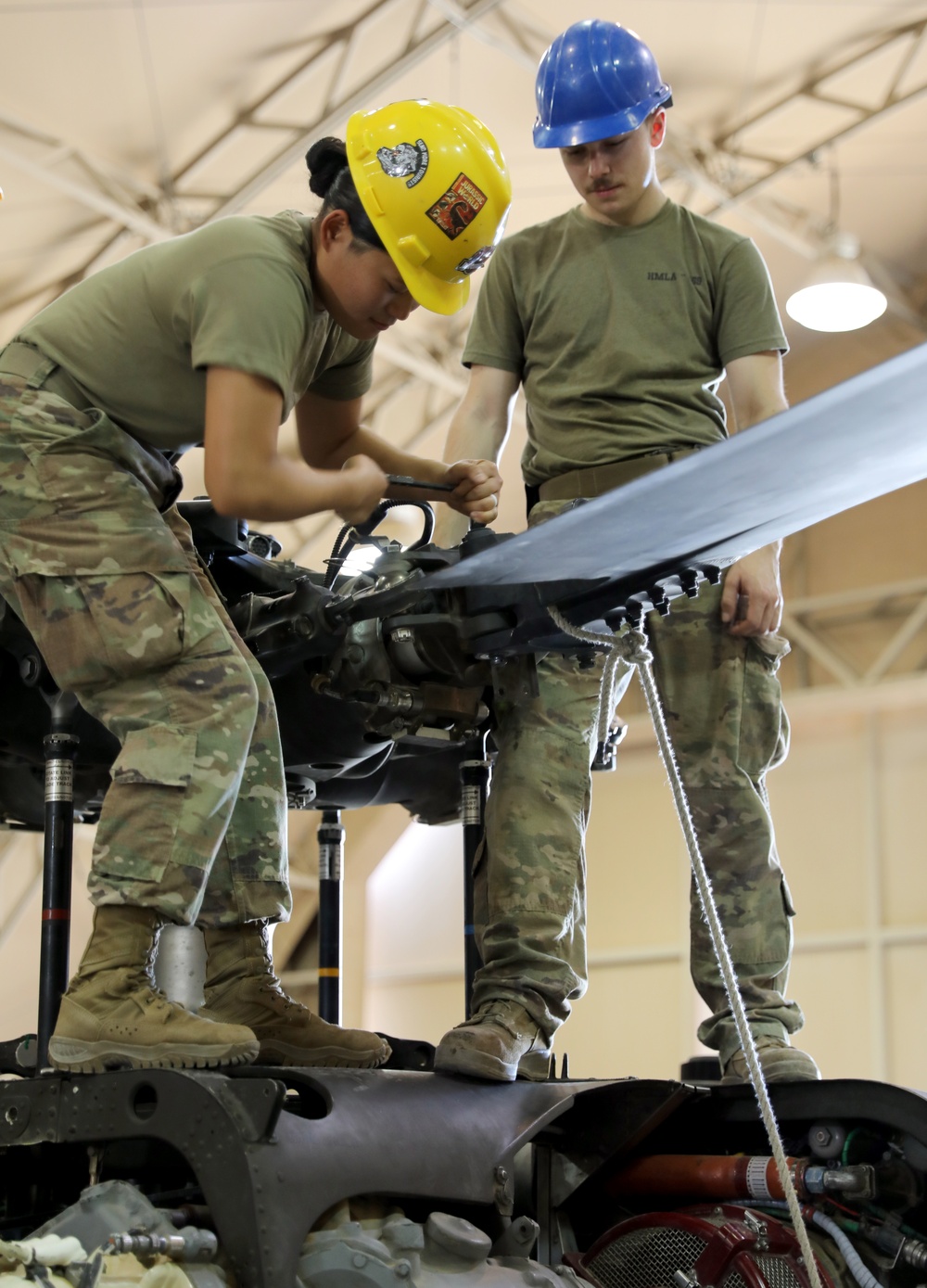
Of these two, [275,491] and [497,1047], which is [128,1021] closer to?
[497,1047]

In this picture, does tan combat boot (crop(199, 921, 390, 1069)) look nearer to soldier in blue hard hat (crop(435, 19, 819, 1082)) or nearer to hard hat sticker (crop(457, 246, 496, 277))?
soldier in blue hard hat (crop(435, 19, 819, 1082))

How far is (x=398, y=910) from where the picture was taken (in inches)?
525

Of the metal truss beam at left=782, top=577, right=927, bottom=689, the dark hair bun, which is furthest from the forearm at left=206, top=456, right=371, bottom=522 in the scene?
the metal truss beam at left=782, top=577, right=927, bottom=689

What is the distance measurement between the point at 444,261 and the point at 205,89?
647cm

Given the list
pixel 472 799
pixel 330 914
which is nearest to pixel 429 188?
pixel 472 799

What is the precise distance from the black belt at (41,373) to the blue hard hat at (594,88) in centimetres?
117

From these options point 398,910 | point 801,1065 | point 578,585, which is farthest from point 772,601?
point 398,910

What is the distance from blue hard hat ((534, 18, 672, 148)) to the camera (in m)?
3.09

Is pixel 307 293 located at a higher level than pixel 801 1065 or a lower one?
higher

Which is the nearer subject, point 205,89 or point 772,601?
point 772,601

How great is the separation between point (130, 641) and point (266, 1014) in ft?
2.30

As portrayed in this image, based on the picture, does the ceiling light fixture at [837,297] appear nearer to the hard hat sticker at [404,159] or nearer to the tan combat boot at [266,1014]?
the hard hat sticker at [404,159]

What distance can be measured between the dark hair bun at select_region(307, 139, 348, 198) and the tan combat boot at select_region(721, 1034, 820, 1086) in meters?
1.73

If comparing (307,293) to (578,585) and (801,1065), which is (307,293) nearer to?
(578,585)
